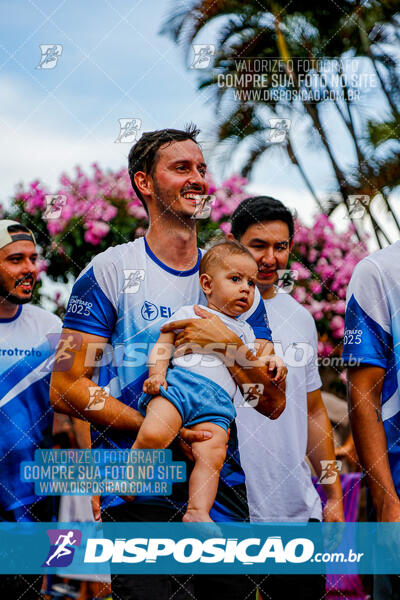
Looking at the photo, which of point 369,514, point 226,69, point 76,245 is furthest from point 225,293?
point 226,69

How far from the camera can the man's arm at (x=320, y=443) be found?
121 inches

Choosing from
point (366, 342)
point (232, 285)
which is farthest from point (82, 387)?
point (366, 342)

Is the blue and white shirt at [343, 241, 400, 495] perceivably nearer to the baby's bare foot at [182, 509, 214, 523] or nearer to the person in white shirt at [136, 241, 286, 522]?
the person in white shirt at [136, 241, 286, 522]

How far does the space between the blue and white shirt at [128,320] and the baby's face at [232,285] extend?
0.10 m

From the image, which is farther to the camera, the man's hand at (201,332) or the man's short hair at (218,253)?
the man's short hair at (218,253)

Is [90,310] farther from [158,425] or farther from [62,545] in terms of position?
[62,545]

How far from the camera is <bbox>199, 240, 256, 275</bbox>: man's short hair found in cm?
244

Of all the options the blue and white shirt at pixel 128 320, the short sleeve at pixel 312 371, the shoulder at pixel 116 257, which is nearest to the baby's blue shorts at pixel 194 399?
the blue and white shirt at pixel 128 320

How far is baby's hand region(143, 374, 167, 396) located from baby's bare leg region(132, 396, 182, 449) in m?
0.03

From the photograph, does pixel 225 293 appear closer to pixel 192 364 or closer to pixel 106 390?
pixel 192 364

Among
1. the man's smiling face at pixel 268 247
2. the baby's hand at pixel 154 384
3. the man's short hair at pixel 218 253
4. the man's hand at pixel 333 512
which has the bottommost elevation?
the baby's hand at pixel 154 384

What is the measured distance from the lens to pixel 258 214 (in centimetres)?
320

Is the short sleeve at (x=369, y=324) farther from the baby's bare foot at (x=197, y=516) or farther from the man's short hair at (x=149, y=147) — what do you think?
the man's short hair at (x=149, y=147)

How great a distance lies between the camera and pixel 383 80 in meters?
5.60
